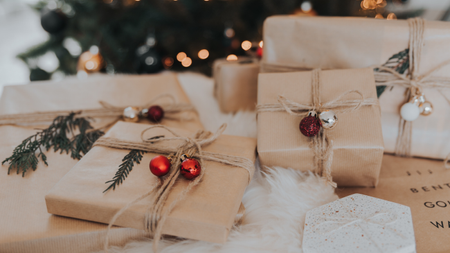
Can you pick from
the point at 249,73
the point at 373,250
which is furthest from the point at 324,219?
the point at 249,73

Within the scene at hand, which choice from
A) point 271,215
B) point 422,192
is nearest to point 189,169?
point 271,215

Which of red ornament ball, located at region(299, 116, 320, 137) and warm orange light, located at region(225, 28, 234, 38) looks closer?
red ornament ball, located at region(299, 116, 320, 137)

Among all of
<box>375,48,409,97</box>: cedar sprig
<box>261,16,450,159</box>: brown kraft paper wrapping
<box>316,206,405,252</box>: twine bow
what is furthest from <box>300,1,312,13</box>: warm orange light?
<box>316,206,405,252</box>: twine bow

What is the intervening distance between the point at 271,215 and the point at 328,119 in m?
0.25

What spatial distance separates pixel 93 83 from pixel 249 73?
0.55 m

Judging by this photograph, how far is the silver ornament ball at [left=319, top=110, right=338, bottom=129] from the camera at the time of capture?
68 centimetres

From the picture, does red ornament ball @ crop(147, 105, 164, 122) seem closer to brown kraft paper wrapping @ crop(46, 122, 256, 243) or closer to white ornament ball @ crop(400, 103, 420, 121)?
brown kraft paper wrapping @ crop(46, 122, 256, 243)

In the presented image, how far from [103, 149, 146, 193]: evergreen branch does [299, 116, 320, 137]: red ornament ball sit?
0.37 metres

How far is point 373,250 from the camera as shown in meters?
0.54

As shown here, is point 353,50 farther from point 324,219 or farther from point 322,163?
point 324,219

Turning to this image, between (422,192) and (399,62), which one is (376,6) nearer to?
(399,62)

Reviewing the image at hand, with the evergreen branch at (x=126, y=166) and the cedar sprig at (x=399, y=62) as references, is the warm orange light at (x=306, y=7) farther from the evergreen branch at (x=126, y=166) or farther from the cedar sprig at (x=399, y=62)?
the evergreen branch at (x=126, y=166)

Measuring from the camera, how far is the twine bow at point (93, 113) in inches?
34.9

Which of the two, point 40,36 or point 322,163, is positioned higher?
point 40,36
